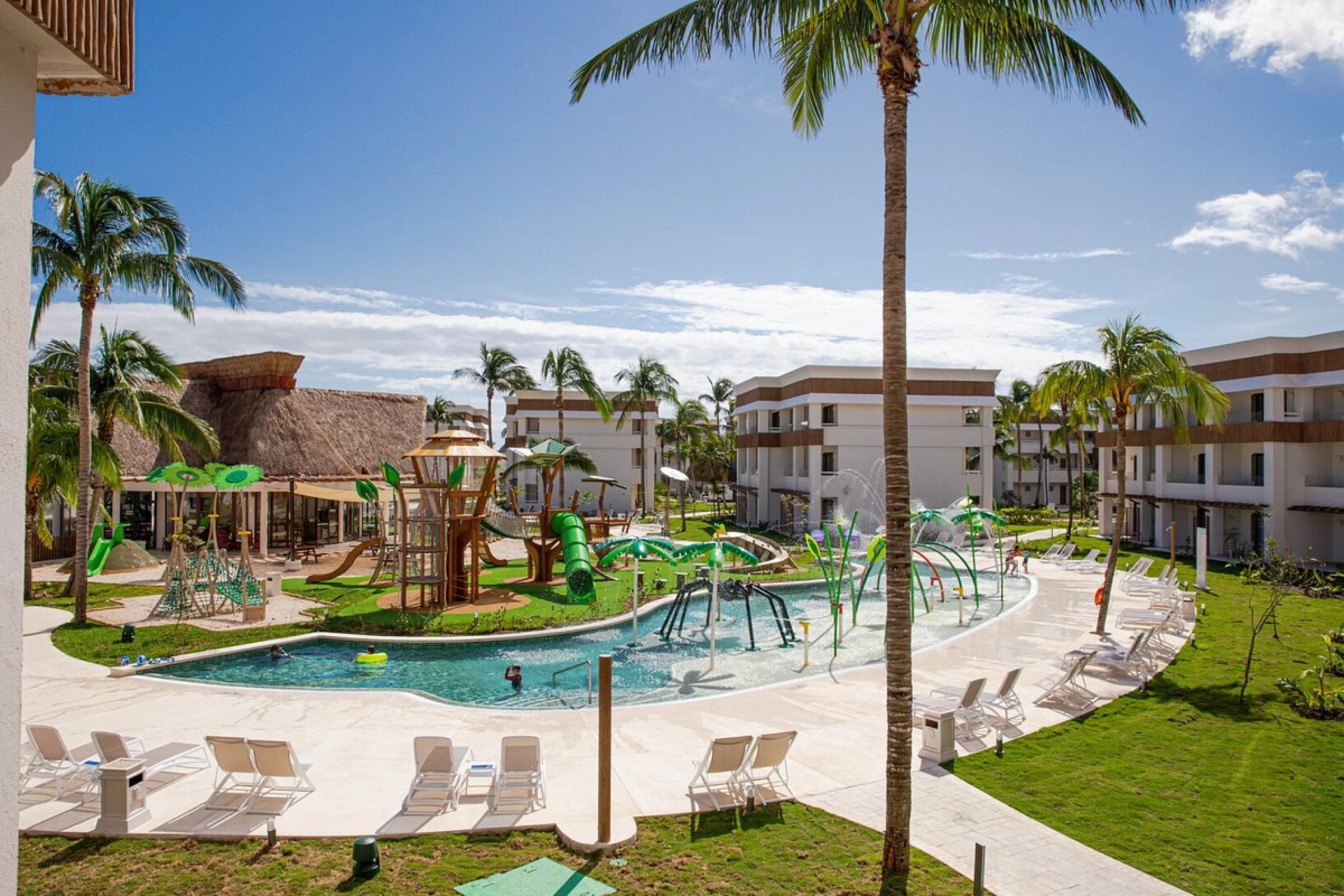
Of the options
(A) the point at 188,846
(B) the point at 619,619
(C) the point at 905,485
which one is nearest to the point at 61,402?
(B) the point at 619,619

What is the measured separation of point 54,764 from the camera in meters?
9.96

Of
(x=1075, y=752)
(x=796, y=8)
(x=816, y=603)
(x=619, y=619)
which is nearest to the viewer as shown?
(x=796, y=8)

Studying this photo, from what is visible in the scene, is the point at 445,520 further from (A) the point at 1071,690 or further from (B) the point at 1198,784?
(B) the point at 1198,784

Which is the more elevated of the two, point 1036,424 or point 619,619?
point 1036,424

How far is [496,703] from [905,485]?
10.2m

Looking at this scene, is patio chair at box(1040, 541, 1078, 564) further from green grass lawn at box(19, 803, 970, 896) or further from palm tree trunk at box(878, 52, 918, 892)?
palm tree trunk at box(878, 52, 918, 892)

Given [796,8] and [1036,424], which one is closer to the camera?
[796,8]

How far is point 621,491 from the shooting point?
56500 millimetres

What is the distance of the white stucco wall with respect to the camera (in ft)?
14.5

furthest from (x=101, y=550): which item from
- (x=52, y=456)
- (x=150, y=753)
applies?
(x=150, y=753)

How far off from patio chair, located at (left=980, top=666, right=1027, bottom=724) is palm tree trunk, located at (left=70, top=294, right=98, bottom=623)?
20729mm

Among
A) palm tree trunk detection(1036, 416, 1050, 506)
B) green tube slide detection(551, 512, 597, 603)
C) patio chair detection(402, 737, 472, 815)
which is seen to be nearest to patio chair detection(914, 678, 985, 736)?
patio chair detection(402, 737, 472, 815)

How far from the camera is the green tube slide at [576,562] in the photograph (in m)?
22.8

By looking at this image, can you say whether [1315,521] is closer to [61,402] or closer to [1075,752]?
[1075,752]
